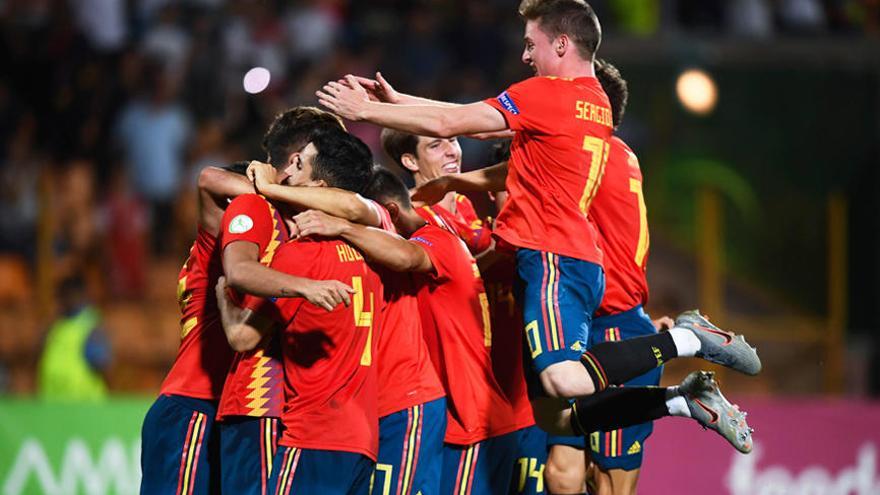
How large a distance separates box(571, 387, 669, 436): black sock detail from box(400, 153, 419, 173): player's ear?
5.28 feet

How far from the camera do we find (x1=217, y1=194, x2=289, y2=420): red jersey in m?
5.76

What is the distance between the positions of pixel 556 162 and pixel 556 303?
25.2 inches

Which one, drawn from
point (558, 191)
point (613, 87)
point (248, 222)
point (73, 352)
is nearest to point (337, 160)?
point (248, 222)

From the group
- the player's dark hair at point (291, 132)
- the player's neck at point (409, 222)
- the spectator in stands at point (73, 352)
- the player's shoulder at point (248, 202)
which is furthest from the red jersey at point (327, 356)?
the spectator in stands at point (73, 352)

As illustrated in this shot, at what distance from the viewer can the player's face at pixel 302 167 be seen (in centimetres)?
599

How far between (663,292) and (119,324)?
534 centimetres

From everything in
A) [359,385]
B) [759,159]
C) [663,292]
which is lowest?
[359,385]

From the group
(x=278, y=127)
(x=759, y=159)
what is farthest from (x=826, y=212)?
(x=278, y=127)

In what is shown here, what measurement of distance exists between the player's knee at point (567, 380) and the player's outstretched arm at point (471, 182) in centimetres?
116

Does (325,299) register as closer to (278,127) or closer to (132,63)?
(278,127)

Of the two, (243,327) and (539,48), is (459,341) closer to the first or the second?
(243,327)

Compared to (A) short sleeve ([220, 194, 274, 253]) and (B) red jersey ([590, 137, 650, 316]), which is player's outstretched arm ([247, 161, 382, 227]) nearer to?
(A) short sleeve ([220, 194, 274, 253])

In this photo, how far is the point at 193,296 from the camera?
20.7 feet

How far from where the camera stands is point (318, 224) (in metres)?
5.68
